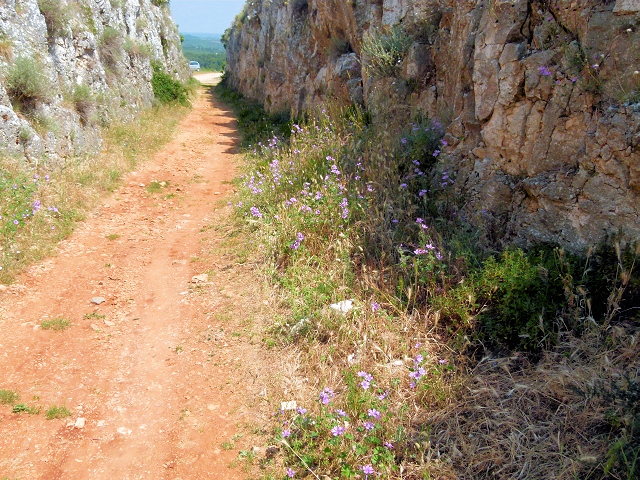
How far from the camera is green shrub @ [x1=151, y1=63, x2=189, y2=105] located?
16.9m

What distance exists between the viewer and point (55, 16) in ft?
32.1

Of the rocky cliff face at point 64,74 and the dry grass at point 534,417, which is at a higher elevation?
the rocky cliff face at point 64,74

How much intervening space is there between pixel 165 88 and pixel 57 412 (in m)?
15.3

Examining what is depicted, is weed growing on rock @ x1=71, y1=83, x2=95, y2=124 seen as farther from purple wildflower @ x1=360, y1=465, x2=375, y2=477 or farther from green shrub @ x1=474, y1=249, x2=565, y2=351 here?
purple wildflower @ x1=360, y1=465, x2=375, y2=477

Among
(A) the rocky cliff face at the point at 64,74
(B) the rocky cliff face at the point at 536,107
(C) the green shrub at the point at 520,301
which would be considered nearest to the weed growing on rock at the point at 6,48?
(A) the rocky cliff face at the point at 64,74

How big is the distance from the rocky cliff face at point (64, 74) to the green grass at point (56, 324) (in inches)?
145

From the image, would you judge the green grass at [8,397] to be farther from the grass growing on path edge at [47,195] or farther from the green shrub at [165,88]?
the green shrub at [165,88]

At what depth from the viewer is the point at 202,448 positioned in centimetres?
373

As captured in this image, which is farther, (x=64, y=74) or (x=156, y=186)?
(x=64, y=74)

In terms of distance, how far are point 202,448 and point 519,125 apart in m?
4.07

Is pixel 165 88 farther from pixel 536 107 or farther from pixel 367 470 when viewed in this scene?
pixel 367 470

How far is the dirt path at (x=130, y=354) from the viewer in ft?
12.0

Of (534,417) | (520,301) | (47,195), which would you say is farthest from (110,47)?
(534,417)

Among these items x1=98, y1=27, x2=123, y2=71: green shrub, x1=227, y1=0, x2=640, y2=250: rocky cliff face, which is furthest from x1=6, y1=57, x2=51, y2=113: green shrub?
x1=227, y1=0, x2=640, y2=250: rocky cliff face
